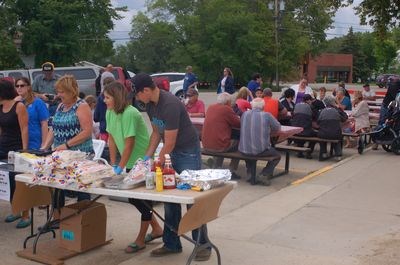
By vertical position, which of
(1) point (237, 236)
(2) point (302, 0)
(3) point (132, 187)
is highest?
(2) point (302, 0)

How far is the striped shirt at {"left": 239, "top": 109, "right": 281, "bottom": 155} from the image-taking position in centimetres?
859

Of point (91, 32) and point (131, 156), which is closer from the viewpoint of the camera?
point (131, 156)

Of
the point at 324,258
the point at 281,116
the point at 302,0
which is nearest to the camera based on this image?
the point at 324,258

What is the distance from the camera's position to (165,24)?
65.9 meters

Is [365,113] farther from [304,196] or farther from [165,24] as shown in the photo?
[165,24]

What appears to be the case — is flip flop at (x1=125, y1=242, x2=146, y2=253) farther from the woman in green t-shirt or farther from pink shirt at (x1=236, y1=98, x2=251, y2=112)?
pink shirt at (x1=236, y1=98, x2=251, y2=112)

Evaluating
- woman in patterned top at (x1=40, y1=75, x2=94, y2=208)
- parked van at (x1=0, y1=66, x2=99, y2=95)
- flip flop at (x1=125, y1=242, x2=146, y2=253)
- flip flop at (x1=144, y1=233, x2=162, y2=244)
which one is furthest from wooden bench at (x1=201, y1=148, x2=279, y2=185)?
parked van at (x1=0, y1=66, x2=99, y2=95)

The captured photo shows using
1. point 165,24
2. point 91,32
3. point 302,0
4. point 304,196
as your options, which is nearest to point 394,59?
point 302,0

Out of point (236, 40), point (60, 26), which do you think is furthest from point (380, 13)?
point (236, 40)

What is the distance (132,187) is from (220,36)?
47935 mm

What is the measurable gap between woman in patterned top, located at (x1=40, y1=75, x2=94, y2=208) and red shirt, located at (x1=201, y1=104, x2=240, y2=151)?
3.39m

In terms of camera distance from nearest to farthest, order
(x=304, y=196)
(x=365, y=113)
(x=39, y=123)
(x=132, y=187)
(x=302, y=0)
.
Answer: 1. (x=132, y=187)
2. (x=39, y=123)
3. (x=304, y=196)
4. (x=365, y=113)
5. (x=302, y=0)

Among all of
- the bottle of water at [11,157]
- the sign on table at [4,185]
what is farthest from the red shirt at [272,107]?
the sign on table at [4,185]

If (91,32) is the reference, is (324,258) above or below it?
below
